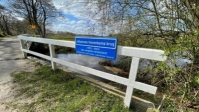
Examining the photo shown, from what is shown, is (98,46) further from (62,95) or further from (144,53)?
(62,95)

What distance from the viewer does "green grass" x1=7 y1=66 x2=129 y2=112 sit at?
2230mm

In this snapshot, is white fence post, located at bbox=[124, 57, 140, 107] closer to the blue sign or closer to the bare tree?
the blue sign

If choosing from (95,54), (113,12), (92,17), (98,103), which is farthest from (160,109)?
(92,17)

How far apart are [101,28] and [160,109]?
2859mm

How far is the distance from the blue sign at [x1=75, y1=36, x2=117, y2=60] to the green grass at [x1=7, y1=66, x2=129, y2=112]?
2.75 ft

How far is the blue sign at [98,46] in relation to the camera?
218cm

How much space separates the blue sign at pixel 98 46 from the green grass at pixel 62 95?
2.75ft

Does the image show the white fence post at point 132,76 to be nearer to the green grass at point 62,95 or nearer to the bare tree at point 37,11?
the green grass at point 62,95

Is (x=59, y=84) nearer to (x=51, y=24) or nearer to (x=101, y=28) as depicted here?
(x=101, y=28)

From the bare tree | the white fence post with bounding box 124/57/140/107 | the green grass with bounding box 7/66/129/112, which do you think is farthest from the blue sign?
the bare tree

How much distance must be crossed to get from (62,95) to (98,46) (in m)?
1.30

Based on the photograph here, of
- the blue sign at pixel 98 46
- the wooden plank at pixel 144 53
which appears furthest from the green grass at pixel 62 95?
the wooden plank at pixel 144 53

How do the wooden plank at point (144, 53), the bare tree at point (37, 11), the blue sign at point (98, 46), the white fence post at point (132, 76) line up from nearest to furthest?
the wooden plank at point (144, 53), the white fence post at point (132, 76), the blue sign at point (98, 46), the bare tree at point (37, 11)

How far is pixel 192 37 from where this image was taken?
137cm
